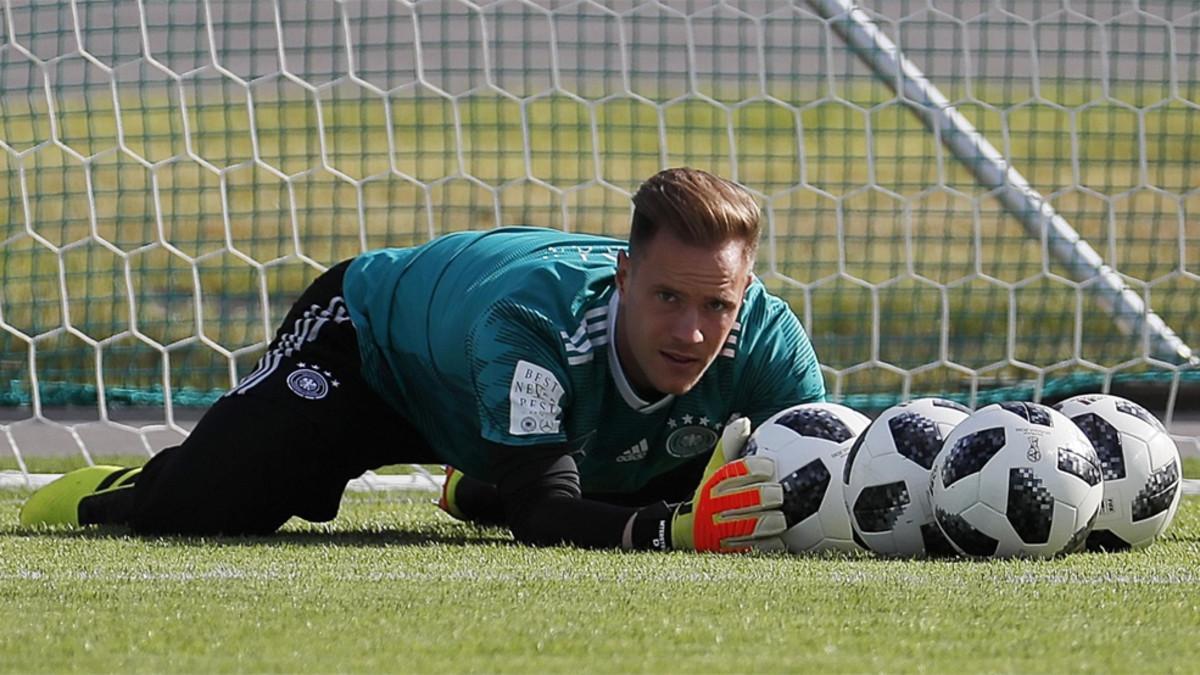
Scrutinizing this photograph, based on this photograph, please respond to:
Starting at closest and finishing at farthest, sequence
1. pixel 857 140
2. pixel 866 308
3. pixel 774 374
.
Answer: pixel 774 374, pixel 866 308, pixel 857 140

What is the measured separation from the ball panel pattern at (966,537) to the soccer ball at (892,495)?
0.19ft

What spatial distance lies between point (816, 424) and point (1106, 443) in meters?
0.70

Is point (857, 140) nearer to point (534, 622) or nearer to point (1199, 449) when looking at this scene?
point (1199, 449)

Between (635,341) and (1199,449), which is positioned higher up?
(635,341)

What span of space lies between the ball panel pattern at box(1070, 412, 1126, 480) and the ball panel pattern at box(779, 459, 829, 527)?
664mm

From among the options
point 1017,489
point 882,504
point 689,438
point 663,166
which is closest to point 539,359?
point 689,438

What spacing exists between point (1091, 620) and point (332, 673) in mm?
1384

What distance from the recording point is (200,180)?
533 inches

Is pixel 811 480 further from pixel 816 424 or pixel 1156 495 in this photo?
pixel 1156 495

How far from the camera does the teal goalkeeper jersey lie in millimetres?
4656

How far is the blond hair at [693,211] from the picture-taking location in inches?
177

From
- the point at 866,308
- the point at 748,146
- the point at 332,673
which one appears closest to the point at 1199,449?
the point at 866,308

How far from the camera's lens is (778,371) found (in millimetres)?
4996

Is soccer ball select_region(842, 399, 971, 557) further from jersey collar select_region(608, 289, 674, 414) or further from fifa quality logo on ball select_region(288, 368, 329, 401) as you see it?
fifa quality logo on ball select_region(288, 368, 329, 401)
